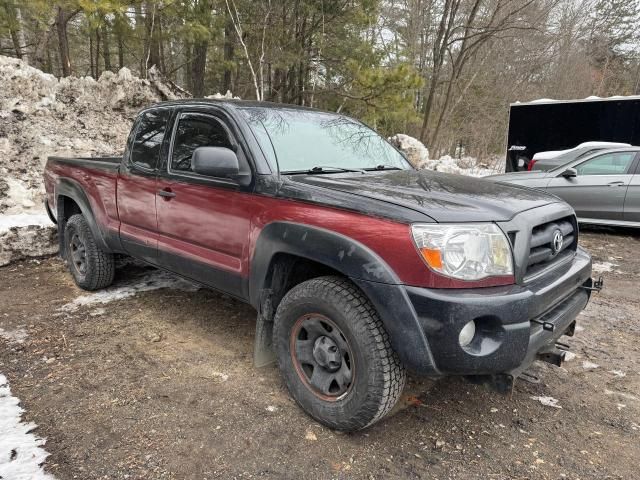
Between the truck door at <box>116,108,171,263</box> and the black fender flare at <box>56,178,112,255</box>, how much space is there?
1.40 feet

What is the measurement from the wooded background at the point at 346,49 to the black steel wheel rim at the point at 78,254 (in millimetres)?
5518

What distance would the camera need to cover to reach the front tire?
2.28m

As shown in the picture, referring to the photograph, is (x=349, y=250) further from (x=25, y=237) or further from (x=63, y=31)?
(x=63, y=31)

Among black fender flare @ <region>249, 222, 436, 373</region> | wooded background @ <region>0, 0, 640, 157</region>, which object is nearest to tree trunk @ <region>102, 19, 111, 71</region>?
wooded background @ <region>0, 0, 640, 157</region>

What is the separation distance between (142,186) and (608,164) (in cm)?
750

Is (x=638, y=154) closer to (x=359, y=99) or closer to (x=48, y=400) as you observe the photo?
(x=359, y=99)

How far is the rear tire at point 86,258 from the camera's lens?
14.7 feet

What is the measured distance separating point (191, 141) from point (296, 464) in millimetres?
2364

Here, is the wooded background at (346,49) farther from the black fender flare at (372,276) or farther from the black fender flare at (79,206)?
the black fender flare at (372,276)

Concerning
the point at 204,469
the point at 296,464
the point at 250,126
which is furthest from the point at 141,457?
the point at 250,126

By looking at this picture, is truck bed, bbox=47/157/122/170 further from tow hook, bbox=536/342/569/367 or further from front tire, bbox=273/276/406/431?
tow hook, bbox=536/342/569/367

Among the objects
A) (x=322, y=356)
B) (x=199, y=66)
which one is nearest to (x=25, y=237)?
(x=322, y=356)

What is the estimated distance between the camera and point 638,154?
7.46 meters

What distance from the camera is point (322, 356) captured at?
8.41 ft
